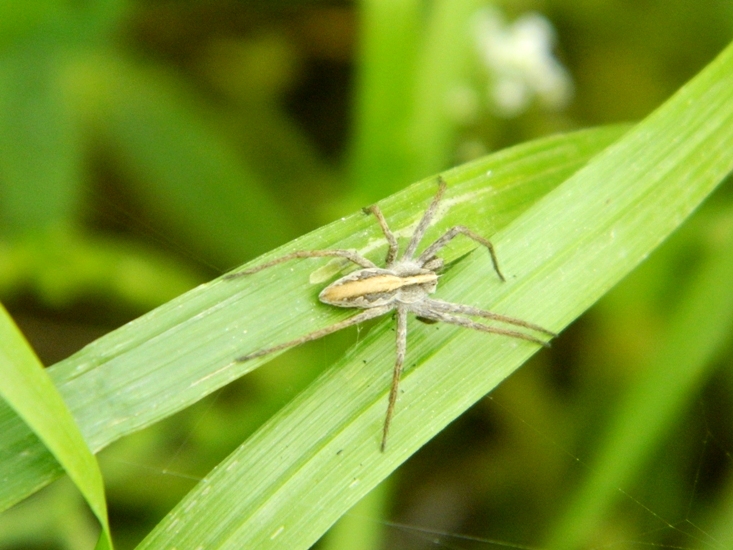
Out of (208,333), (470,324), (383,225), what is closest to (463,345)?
(470,324)

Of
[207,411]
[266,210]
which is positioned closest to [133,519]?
[207,411]

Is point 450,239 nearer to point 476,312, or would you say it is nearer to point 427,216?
point 427,216

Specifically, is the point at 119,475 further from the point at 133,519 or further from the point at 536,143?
the point at 536,143

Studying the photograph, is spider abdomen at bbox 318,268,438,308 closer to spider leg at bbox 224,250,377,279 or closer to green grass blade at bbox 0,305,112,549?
spider leg at bbox 224,250,377,279

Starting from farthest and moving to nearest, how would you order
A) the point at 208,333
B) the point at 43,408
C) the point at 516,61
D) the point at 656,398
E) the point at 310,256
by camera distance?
the point at 516,61 → the point at 656,398 → the point at 310,256 → the point at 208,333 → the point at 43,408

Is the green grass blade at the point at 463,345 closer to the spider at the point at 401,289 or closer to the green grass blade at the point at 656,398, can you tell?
the spider at the point at 401,289

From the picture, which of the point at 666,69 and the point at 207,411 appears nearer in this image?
the point at 207,411

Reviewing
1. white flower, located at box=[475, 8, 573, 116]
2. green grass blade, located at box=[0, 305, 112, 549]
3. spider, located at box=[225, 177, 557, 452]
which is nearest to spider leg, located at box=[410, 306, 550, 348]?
spider, located at box=[225, 177, 557, 452]
